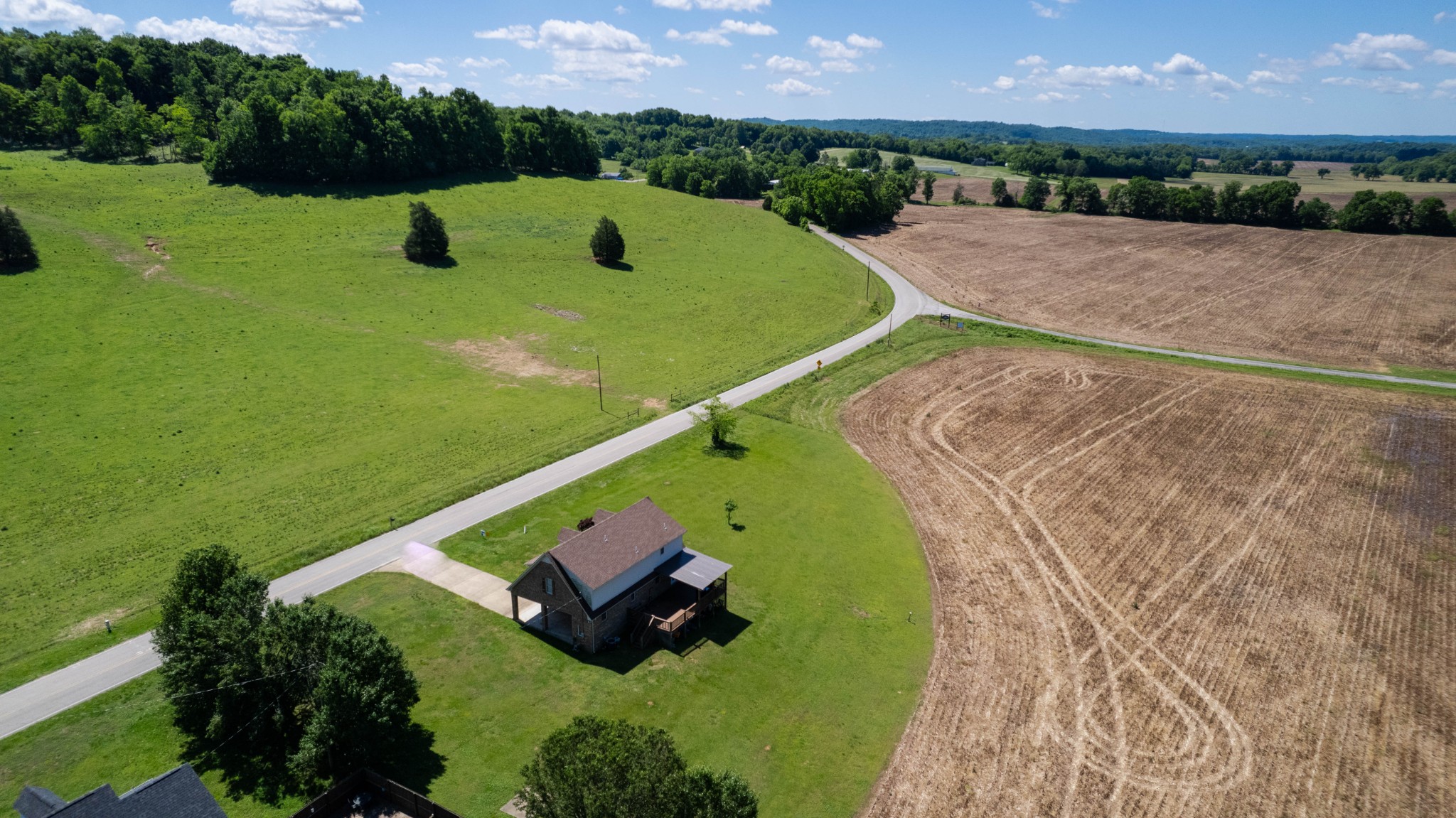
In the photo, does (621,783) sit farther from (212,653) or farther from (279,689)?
(212,653)

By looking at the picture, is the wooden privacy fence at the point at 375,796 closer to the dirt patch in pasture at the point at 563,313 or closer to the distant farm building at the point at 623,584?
the distant farm building at the point at 623,584

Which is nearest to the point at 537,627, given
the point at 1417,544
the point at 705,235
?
the point at 1417,544

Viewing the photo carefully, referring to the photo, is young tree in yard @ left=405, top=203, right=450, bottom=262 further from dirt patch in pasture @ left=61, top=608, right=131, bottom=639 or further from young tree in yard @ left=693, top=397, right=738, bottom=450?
dirt patch in pasture @ left=61, top=608, right=131, bottom=639

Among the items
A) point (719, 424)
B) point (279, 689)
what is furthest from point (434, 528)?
point (719, 424)

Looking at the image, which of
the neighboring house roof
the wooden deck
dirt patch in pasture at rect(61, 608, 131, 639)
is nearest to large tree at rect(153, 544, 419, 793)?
dirt patch in pasture at rect(61, 608, 131, 639)

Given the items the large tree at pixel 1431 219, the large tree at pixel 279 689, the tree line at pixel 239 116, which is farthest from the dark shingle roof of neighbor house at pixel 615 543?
the large tree at pixel 1431 219

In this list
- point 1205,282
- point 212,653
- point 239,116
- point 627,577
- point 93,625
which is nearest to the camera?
point 212,653
